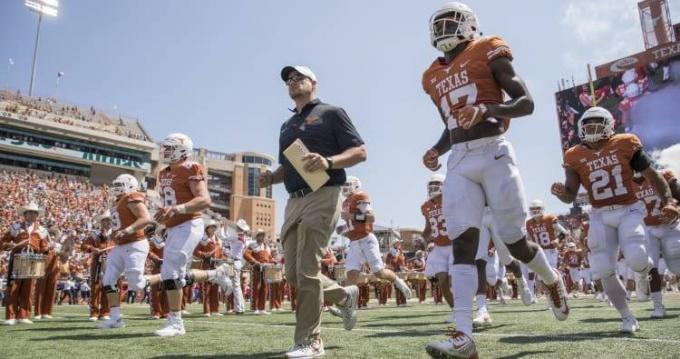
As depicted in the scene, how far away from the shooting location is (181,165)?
719 centimetres

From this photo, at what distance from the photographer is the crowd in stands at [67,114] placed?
6300cm

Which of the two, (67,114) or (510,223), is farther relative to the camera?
(67,114)

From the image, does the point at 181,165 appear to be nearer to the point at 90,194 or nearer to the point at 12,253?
the point at 12,253

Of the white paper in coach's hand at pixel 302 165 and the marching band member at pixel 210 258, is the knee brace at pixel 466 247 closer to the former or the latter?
the white paper in coach's hand at pixel 302 165

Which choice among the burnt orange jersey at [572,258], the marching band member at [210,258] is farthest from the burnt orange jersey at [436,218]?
the burnt orange jersey at [572,258]

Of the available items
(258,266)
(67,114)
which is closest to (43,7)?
(67,114)

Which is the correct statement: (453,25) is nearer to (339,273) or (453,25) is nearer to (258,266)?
(258,266)

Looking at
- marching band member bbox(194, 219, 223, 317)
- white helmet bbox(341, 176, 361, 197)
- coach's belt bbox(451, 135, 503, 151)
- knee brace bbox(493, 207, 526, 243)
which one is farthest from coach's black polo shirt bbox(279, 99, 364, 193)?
marching band member bbox(194, 219, 223, 317)

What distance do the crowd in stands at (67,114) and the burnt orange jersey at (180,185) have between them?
6408 cm

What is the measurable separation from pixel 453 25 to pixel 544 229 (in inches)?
449

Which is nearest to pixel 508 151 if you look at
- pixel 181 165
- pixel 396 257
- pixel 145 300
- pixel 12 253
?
pixel 181 165

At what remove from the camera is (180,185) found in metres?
7.17

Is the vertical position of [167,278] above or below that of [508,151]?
below

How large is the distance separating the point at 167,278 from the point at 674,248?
7336mm
